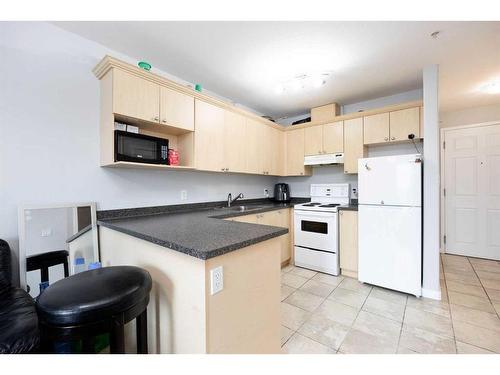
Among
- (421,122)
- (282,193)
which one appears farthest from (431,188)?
(282,193)

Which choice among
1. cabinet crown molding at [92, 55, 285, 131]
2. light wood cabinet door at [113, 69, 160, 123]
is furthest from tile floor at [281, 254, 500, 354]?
cabinet crown molding at [92, 55, 285, 131]

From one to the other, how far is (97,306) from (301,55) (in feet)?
8.07

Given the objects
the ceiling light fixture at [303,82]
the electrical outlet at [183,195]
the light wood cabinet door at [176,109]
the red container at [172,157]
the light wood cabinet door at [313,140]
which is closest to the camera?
the light wood cabinet door at [176,109]

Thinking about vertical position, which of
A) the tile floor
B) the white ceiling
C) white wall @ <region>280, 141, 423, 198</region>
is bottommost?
the tile floor

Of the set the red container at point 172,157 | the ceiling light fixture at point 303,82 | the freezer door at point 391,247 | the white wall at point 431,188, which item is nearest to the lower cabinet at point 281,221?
the freezer door at point 391,247

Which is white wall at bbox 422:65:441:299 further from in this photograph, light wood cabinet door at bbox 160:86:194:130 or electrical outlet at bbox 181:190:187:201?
electrical outlet at bbox 181:190:187:201

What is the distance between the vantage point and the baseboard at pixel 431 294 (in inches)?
89.0

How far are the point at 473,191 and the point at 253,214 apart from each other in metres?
3.76

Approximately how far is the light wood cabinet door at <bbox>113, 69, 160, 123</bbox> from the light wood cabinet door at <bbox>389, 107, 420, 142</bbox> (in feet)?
9.24

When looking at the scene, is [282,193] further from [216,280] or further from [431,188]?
[216,280]

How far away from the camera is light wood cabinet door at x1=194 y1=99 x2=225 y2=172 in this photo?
2.40 metres

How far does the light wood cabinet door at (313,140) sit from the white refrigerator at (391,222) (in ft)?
2.88

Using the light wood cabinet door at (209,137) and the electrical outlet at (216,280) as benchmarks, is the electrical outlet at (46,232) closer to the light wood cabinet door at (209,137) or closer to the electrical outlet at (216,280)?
the light wood cabinet door at (209,137)

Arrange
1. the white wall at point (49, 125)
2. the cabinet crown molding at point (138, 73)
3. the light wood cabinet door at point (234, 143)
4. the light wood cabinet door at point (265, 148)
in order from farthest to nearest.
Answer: the light wood cabinet door at point (265, 148)
the light wood cabinet door at point (234, 143)
the cabinet crown molding at point (138, 73)
the white wall at point (49, 125)
